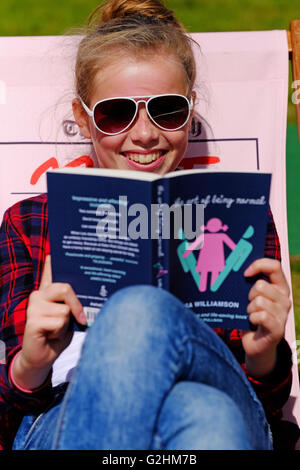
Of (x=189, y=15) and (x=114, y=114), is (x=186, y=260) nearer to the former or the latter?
(x=114, y=114)

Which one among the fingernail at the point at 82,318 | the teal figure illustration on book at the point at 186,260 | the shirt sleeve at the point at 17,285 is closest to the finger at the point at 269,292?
the teal figure illustration on book at the point at 186,260

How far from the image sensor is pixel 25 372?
158 centimetres

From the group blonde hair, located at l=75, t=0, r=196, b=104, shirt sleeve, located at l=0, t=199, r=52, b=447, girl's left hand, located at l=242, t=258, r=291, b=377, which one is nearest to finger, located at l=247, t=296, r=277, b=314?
girl's left hand, located at l=242, t=258, r=291, b=377

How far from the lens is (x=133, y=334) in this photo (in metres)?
1.29

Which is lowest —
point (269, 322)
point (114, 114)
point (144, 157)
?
point (269, 322)

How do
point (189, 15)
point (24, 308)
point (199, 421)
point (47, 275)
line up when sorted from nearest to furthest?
point (199, 421)
point (47, 275)
point (24, 308)
point (189, 15)

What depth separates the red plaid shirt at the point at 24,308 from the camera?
164 centimetres

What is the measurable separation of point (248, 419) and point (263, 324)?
202 millimetres

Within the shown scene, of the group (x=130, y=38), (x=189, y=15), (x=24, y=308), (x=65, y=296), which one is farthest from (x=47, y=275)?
(x=189, y=15)

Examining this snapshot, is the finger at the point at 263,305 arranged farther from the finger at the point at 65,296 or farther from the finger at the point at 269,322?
the finger at the point at 65,296

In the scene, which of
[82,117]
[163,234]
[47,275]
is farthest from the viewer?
[82,117]

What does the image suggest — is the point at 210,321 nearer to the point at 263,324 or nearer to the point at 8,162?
the point at 263,324

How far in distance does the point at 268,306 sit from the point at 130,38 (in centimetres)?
88

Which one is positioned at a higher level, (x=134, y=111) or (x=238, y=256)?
(x=134, y=111)
